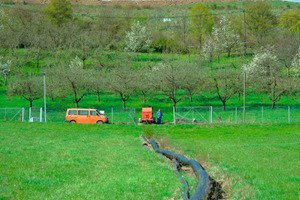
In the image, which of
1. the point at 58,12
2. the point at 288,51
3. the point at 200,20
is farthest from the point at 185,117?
the point at 58,12

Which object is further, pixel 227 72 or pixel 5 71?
pixel 5 71

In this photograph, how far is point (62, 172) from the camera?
382 inches

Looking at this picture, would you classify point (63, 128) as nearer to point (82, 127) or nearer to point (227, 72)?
point (82, 127)

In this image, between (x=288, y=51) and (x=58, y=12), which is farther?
(x=58, y=12)

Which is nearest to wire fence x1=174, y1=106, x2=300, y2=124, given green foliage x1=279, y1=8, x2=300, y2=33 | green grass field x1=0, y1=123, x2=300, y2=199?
green grass field x1=0, y1=123, x2=300, y2=199

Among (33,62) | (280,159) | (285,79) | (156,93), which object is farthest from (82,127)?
(33,62)

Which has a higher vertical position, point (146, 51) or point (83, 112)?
point (146, 51)

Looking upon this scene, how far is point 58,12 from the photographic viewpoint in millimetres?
94688

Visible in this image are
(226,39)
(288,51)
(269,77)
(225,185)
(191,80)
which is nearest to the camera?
(225,185)

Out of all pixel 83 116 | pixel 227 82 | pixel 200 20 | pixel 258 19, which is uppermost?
pixel 200 20

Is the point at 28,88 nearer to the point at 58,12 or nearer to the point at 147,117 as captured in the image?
the point at 147,117

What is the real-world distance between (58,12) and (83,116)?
66.1 meters

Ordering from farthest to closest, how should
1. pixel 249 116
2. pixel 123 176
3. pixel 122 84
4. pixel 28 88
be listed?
1. pixel 122 84
2. pixel 28 88
3. pixel 249 116
4. pixel 123 176

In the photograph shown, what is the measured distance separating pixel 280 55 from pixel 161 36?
30.3 metres
